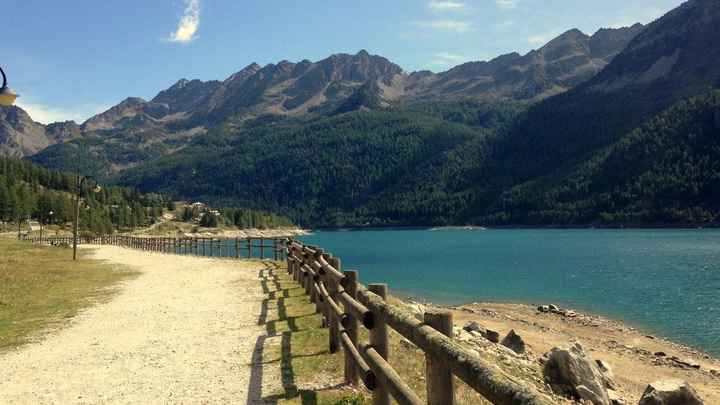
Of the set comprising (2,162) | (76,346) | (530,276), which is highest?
(2,162)

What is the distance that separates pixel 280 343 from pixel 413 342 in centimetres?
761

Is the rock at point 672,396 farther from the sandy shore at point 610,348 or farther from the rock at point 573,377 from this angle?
the sandy shore at point 610,348

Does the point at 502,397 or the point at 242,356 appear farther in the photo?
the point at 242,356

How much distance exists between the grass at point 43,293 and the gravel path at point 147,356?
1.03 meters

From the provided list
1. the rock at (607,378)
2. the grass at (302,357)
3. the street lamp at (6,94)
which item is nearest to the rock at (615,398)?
the rock at (607,378)

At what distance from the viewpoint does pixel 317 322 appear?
15656 mm

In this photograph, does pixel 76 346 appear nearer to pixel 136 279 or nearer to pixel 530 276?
pixel 136 279

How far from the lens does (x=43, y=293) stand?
23.9m

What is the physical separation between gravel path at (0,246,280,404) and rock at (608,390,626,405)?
1095 centimetres

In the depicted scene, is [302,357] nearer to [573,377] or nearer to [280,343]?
[280,343]

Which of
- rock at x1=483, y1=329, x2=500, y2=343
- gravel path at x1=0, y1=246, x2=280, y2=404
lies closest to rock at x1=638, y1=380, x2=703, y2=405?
rock at x1=483, y1=329, x2=500, y2=343

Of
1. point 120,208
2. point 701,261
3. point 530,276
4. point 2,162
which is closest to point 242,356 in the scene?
point 530,276

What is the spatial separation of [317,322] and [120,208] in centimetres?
18487

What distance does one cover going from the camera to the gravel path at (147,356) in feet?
32.2
